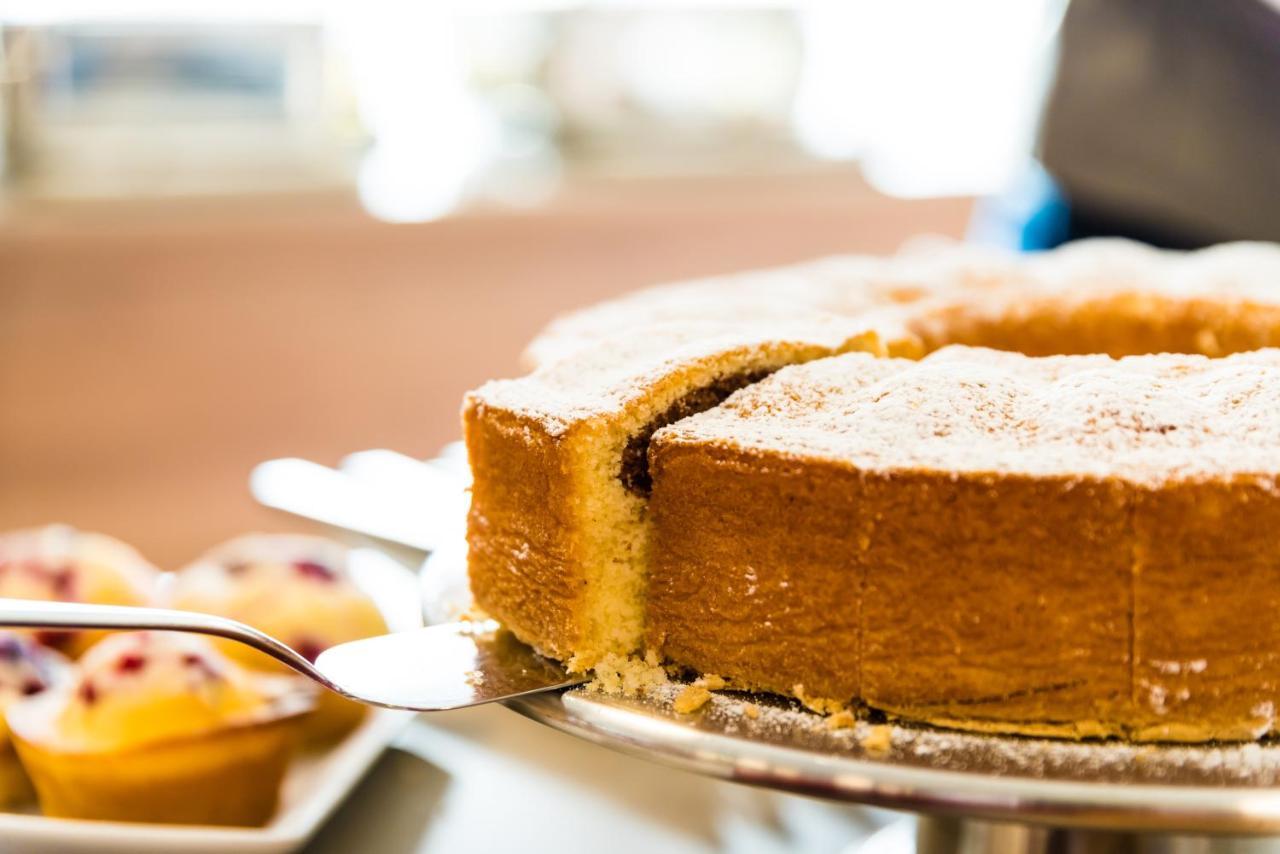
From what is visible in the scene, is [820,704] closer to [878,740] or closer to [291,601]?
[878,740]

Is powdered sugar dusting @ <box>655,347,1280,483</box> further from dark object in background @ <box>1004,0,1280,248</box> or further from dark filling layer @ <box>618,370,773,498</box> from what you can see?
dark object in background @ <box>1004,0,1280,248</box>

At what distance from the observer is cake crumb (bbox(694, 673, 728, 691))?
101cm

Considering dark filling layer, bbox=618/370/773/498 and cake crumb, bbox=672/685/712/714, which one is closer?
cake crumb, bbox=672/685/712/714

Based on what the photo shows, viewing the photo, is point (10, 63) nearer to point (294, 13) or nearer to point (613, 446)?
point (294, 13)

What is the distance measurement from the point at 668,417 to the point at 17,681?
802mm

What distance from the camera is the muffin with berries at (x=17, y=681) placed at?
1325 mm

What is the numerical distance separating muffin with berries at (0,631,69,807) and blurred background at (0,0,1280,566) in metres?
2.66

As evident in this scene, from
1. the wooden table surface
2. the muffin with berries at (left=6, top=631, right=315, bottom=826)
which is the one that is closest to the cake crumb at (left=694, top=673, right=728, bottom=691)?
the muffin with berries at (left=6, top=631, right=315, bottom=826)

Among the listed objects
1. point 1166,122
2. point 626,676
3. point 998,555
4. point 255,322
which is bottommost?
point 255,322

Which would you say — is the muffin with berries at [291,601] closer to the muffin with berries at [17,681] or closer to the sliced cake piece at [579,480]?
the muffin with berries at [17,681]

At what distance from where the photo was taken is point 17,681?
1364mm

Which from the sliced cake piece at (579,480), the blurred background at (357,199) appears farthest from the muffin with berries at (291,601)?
the blurred background at (357,199)

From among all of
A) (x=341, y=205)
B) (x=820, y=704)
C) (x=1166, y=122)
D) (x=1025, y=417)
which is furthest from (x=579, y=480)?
(x=341, y=205)

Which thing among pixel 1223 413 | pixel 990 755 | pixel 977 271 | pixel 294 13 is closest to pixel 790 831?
pixel 990 755
